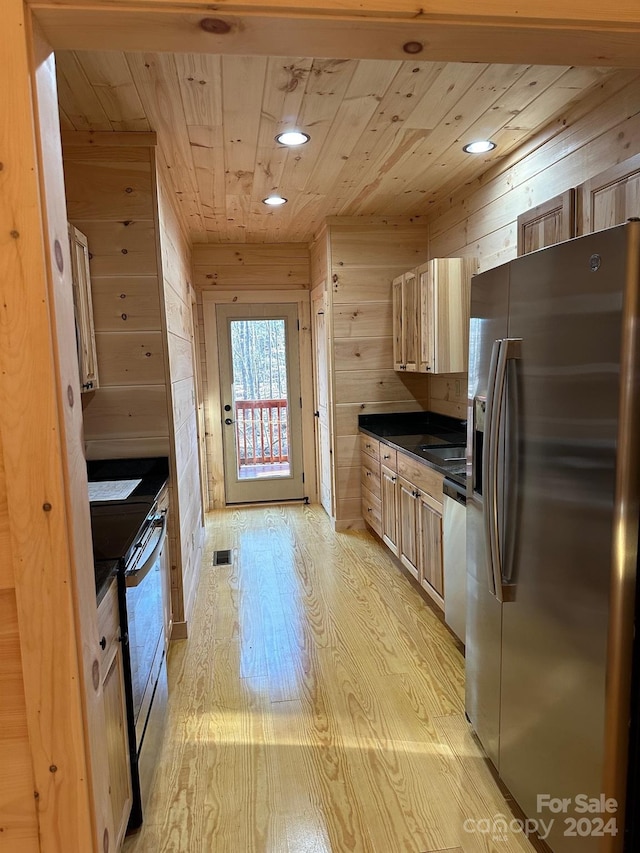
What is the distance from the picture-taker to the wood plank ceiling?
82.6 inches

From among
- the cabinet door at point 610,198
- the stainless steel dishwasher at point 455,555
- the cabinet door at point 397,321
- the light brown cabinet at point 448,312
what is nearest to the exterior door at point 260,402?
the cabinet door at point 397,321

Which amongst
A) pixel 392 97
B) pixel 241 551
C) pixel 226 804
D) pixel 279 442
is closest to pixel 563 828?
pixel 226 804

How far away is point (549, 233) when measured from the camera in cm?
237

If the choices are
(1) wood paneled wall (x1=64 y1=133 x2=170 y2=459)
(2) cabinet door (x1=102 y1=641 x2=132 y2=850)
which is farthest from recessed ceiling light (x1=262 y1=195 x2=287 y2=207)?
(2) cabinet door (x1=102 y1=641 x2=132 y2=850)

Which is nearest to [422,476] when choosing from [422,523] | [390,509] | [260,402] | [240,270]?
[422,523]

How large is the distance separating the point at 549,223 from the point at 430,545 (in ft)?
5.67

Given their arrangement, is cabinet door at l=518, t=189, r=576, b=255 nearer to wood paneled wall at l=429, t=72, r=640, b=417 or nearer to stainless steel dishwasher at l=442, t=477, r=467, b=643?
wood paneled wall at l=429, t=72, r=640, b=417

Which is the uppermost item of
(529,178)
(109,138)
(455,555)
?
(109,138)

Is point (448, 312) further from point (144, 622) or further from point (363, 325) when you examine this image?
point (144, 622)

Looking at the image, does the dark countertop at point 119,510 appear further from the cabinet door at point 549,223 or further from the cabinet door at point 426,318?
the cabinet door at point 549,223

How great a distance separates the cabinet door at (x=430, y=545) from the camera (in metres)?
2.97

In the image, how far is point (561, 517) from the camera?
1.50m

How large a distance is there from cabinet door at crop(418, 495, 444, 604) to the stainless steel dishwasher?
132 millimetres

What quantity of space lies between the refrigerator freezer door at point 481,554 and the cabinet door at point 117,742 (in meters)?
1.18
